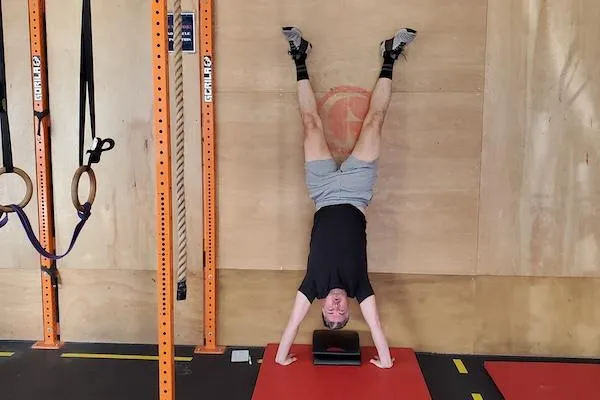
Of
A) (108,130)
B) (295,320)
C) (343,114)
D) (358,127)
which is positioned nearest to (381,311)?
(295,320)

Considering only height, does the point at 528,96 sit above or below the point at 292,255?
above

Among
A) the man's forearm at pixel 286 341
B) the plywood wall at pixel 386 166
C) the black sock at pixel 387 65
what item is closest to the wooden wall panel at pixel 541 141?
the plywood wall at pixel 386 166

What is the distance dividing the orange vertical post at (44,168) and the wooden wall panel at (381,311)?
9 cm

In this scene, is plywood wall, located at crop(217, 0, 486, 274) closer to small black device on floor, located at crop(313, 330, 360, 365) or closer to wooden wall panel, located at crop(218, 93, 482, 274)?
wooden wall panel, located at crop(218, 93, 482, 274)

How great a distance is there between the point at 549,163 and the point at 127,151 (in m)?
2.99

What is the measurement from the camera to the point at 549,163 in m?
3.90

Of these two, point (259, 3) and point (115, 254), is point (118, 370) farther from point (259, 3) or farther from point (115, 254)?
point (259, 3)

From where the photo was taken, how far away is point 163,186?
2.56 m

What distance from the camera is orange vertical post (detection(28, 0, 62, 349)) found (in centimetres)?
391

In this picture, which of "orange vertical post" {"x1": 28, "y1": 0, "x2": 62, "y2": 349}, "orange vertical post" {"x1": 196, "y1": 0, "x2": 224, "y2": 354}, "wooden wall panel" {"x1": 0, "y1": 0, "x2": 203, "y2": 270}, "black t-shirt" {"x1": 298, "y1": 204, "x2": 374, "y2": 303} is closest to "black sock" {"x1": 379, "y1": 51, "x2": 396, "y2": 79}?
"black t-shirt" {"x1": 298, "y1": 204, "x2": 374, "y2": 303}

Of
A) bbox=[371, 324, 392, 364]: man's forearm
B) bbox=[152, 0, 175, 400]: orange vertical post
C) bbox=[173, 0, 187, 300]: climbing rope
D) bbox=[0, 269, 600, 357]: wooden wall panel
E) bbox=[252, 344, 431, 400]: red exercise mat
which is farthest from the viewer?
bbox=[0, 269, 600, 357]: wooden wall panel

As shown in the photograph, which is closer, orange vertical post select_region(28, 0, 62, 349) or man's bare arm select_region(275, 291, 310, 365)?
man's bare arm select_region(275, 291, 310, 365)

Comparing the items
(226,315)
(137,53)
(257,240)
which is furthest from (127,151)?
(226,315)

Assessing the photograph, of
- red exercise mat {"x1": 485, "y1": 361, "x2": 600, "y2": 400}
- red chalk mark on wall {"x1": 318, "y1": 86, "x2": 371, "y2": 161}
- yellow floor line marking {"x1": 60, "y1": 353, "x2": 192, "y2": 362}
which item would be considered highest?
red chalk mark on wall {"x1": 318, "y1": 86, "x2": 371, "y2": 161}
